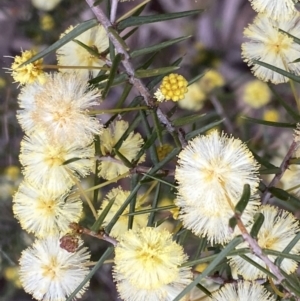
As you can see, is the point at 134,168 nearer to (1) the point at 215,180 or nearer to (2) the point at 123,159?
(2) the point at 123,159

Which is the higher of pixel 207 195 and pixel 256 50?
pixel 256 50

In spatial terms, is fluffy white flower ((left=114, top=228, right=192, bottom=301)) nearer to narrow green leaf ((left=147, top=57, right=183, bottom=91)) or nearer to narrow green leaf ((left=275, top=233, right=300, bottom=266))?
narrow green leaf ((left=275, top=233, right=300, bottom=266))

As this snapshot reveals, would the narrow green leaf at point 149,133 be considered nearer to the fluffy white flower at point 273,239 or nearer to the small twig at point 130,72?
the small twig at point 130,72

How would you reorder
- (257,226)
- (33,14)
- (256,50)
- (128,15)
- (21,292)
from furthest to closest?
(21,292), (33,14), (256,50), (128,15), (257,226)

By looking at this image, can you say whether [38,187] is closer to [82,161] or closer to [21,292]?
[82,161]

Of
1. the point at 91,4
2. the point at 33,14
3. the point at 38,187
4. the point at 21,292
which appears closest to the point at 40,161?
the point at 38,187

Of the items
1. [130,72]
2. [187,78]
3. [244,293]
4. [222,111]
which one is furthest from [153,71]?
[187,78]
